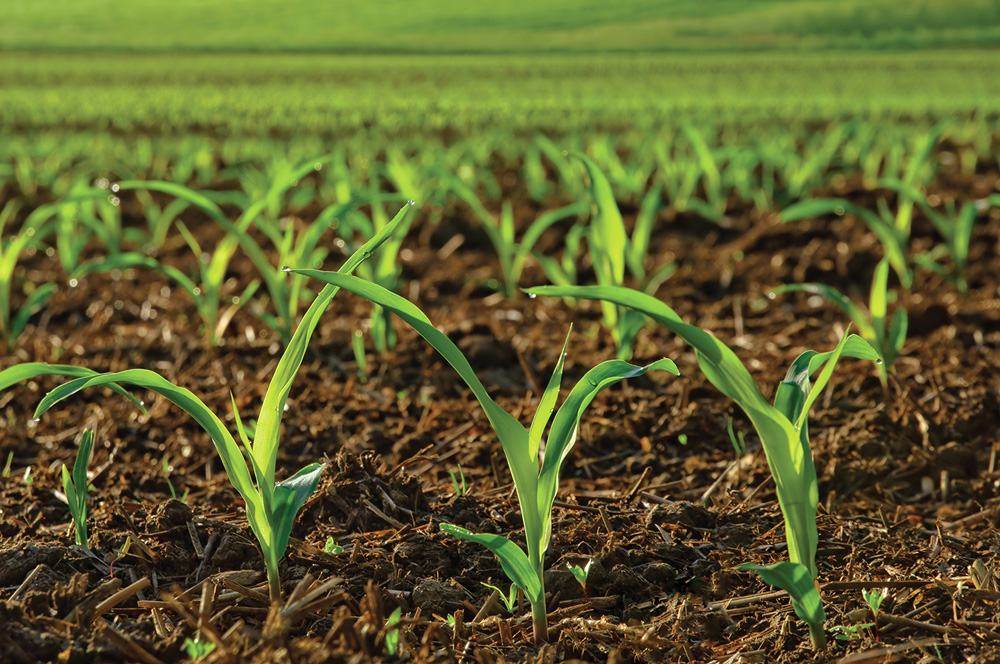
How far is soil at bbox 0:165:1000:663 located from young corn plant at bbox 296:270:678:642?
→ 4.6 inches

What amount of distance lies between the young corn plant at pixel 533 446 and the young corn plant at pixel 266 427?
95 mm

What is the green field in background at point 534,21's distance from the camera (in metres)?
4.41

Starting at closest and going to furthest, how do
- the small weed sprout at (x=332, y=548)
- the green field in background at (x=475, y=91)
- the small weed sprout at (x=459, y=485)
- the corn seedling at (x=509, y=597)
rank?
the corn seedling at (x=509, y=597), the small weed sprout at (x=332, y=548), the small weed sprout at (x=459, y=485), the green field in background at (x=475, y=91)

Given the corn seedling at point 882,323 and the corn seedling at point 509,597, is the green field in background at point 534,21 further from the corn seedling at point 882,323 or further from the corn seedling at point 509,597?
the corn seedling at point 509,597

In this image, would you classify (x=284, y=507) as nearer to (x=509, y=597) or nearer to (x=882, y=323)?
(x=509, y=597)

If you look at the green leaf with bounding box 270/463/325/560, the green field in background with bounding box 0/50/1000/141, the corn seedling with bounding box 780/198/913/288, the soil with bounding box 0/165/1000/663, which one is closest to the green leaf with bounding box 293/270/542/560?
the soil with bounding box 0/165/1000/663

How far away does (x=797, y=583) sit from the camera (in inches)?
36.9

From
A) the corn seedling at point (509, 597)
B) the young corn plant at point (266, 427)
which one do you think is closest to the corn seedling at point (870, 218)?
the corn seedling at point (509, 597)

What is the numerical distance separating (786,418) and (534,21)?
6174mm

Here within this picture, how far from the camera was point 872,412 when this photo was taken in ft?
5.89

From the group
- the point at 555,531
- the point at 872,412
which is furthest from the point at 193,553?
the point at 872,412

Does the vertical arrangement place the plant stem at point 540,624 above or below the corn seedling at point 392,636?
below

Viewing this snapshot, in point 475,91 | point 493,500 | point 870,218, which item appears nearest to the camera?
point 493,500

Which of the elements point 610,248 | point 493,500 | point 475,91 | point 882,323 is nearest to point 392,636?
point 493,500
